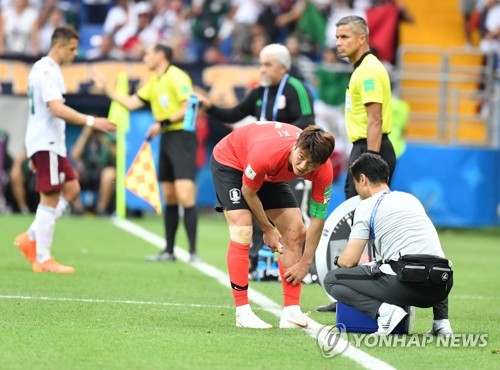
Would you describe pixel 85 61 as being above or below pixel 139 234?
above

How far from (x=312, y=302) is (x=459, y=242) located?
8502mm

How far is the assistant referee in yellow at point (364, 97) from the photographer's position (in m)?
9.50

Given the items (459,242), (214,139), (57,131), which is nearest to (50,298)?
(57,131)

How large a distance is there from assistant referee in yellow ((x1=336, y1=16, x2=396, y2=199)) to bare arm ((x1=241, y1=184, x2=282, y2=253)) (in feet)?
5.60

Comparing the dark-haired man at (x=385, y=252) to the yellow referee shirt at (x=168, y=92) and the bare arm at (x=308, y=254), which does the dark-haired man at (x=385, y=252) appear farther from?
the yellow referee shirt at (x=168, y=92)

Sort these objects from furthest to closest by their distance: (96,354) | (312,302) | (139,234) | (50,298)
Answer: (139,234)
(312,302)
(50,298)
(96,354)

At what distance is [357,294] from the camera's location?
7.84 m

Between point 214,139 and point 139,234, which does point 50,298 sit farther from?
point 214,139

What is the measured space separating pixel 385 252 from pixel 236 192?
1141 mm

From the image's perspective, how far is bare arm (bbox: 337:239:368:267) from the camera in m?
7.71

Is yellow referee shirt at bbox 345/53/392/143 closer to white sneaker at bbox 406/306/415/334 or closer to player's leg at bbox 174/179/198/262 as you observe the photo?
white sneaker at bbox 406/306/415/334

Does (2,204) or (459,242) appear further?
(2,204)

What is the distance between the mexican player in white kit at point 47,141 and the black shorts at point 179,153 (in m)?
1.72

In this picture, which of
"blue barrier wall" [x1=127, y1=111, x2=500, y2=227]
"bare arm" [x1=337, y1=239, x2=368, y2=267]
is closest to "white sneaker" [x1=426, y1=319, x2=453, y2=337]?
"bare arm" [x1=337, y1=239, x2=368, y2=267]
